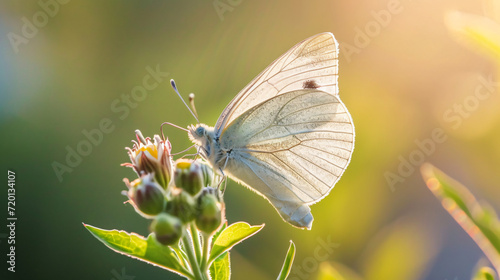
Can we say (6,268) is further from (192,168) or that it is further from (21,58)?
(192,168)

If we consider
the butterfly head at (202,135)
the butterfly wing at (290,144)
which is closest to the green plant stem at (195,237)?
the butterfly wing at (290,144)

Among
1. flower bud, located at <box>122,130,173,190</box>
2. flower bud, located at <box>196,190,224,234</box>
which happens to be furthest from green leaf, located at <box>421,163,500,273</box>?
flower bud, located at <box>122,130,173,190</box>

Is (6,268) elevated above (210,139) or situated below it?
above

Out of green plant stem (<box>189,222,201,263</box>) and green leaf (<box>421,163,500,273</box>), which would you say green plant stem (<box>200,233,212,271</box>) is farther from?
green leaf (<box>421,163,500,273</box>)

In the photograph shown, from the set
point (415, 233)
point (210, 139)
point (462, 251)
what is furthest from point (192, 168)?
point (462, 251)

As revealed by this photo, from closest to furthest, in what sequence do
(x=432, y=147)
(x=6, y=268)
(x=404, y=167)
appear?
1. (x=404, y=167)
2. (x=432, y=147)
3. (x=6, y=268)

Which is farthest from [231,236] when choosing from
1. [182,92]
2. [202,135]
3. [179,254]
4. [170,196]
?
[182,92]

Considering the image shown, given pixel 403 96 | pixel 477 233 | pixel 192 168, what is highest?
pixel 192 168

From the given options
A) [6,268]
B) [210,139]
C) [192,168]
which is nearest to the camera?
[192,168]
